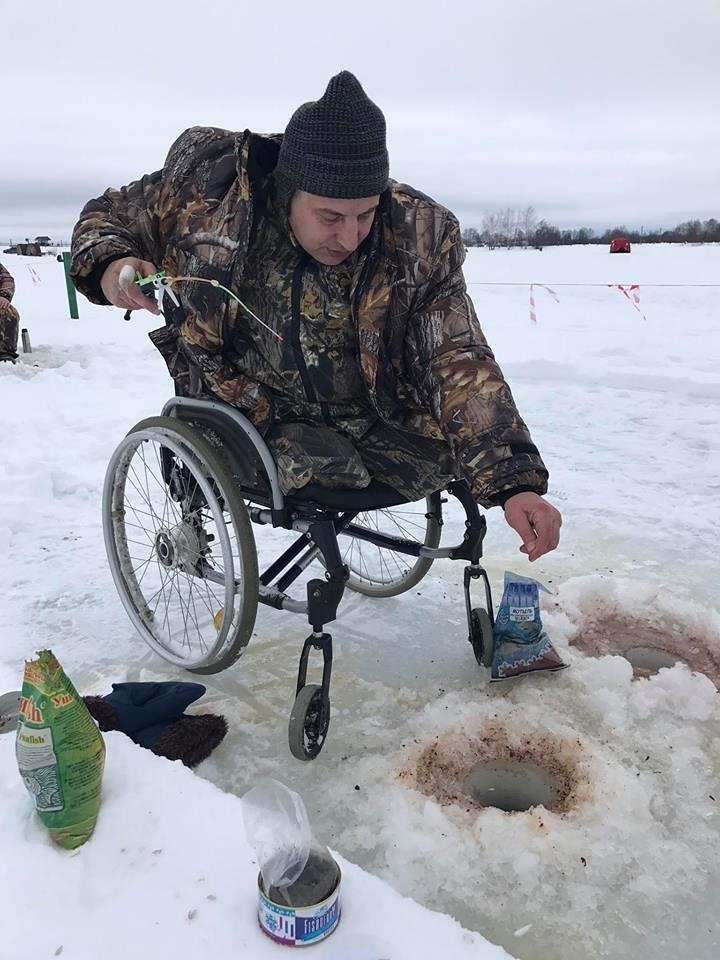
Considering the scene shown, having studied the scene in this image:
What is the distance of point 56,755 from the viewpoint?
1.31 metres

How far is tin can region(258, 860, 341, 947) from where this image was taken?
3.63ft

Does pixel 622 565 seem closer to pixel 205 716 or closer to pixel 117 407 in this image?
pixel 205 716

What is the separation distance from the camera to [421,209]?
1768mm

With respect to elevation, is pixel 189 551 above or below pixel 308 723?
above

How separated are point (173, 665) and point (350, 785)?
2.42 ft

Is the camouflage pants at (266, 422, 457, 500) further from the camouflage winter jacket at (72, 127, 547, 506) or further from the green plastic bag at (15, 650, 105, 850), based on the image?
the green plastic bag at (15, 650, 105, 850)

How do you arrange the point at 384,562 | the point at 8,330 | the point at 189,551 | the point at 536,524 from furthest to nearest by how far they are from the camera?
1. the point at 8,330
2. the point at 384,562
3. the point at 189,551
4. the point at 536,524

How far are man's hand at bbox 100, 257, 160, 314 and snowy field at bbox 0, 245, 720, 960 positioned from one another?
1029 millimetres

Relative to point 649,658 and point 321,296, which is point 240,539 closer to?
point 321,296

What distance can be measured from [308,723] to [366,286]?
42.2 inches

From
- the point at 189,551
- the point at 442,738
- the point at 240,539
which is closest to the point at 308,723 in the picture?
the point at 442,738

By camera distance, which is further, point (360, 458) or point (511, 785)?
point (360, 458)

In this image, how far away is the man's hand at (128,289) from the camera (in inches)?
68.5

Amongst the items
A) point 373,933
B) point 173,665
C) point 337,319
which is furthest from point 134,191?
point 373,933
